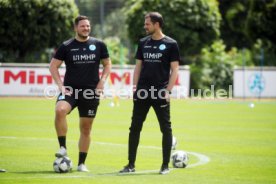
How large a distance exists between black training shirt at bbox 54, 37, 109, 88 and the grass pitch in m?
1.41

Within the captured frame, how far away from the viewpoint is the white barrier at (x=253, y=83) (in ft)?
125

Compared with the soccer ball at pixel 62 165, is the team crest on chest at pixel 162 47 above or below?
above

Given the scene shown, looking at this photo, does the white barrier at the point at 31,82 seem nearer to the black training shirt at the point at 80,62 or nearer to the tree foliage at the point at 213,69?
the tree foliage at the point at 213,69

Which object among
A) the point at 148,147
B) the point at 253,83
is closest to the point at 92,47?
the point at 148,147

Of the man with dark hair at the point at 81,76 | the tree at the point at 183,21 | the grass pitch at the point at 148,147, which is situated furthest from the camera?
the tree at the point at 183,21

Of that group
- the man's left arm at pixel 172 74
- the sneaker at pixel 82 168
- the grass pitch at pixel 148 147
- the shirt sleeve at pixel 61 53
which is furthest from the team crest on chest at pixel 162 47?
the sneaker at pixel 82 168

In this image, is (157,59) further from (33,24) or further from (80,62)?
(33,24)

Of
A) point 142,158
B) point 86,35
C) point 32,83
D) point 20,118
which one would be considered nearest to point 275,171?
point 142,158

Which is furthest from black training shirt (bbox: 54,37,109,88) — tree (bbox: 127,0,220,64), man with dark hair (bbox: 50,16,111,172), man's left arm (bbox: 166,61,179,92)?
tree (bbox: 127,0,220,64)

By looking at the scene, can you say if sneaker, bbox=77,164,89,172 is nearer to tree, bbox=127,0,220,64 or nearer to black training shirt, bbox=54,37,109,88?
black training shirt, bbox=54,37,109,88

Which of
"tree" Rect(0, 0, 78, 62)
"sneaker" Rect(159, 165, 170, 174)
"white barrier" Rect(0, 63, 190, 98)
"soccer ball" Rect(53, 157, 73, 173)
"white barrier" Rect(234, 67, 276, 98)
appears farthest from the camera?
"tree" Rect(0, 0, 78, 62)

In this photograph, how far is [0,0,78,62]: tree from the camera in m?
40.5

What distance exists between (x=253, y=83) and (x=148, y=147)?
2350cm

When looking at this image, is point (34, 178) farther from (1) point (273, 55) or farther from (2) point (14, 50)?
(1) point (273, 55)
